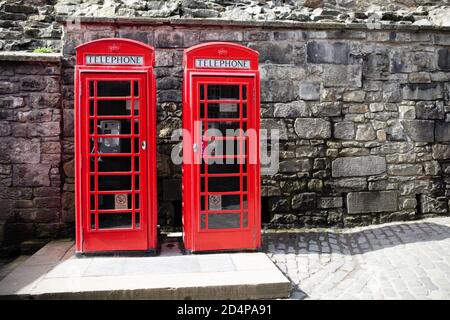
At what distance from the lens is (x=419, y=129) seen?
5758 millimetres

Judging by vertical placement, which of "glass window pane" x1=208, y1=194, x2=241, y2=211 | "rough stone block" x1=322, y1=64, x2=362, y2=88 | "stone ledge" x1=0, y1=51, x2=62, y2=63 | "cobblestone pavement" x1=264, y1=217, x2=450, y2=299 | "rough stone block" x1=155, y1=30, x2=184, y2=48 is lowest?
"cobblestone pavement" x1=264, y1=217, x2=450, y2=299

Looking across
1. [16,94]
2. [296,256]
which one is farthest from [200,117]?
[16,94]

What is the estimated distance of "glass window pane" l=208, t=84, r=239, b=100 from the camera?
4.28 m

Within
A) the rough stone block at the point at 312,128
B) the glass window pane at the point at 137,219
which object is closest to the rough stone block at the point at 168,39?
the rough stone block at the point at 312,128

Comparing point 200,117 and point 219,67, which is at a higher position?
point 219,67

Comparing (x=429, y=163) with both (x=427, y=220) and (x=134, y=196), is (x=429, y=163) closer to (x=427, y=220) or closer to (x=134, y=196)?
(x=427, y=220)

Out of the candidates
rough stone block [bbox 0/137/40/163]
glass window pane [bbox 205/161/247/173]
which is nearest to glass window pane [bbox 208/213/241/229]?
glass window pane [bbox 205/161/247/173]

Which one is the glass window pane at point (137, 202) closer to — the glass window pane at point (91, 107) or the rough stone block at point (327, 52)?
the glass window pane at point (91, 107)

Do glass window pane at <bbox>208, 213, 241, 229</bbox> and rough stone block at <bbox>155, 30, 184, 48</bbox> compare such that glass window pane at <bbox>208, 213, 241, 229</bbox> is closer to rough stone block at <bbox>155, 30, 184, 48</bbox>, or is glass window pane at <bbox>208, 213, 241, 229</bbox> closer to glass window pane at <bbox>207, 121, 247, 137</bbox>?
glass window pane at <bbox>207, 121, 247, 137</bbox>

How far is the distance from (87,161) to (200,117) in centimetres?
130

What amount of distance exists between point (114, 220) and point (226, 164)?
1376mm

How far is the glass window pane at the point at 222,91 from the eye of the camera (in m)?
4.28

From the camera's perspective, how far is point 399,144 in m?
5.73

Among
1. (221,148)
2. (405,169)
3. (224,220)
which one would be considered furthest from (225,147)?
(405,169)
